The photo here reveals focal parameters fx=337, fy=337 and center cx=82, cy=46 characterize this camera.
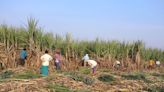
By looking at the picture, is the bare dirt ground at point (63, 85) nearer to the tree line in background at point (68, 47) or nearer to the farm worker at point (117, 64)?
the tree line in background at point (68, 47)

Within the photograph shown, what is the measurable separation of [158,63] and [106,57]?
7773 millimetres

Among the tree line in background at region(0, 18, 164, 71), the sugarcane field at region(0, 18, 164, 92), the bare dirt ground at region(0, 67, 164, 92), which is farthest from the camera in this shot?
the tree line in background at region(0, 18, 164, 71)

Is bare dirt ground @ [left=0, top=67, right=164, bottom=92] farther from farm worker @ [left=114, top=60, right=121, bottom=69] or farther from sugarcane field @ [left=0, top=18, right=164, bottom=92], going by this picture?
farm worker @ [left=114, top=60, right=121, bottom=69]

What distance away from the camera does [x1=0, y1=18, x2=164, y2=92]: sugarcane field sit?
11016 millimetres

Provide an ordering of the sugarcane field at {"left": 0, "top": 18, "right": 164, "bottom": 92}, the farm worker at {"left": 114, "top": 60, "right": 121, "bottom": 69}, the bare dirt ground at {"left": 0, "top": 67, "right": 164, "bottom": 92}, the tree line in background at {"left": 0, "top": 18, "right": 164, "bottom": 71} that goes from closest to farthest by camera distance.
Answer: the bare dirt ground at {"left": 0, "top": 67, "right": 164, "bottom": 92} → the sugarcane field at {"left": 0, "top": 18, "right": 164, "bottom": 92} → the tree line in background at {"left": 0, "top": 18, "right": 164, "bottom": 71} → the farm worker at {"left": 114, "top": 60, "right": 121, "bottom": 69}

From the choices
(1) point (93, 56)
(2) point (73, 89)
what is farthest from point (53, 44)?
(2) point (73, 89)

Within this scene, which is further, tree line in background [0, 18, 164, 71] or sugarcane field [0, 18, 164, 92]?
tree line in background [0, 18, 164, 71]

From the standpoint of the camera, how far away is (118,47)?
957 inches

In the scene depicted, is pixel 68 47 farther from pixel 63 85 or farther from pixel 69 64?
pixel 63 85

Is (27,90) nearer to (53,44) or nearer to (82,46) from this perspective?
(53,44)

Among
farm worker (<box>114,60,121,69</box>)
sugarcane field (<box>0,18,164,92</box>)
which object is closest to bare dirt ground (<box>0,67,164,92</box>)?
sugarcane field (<box>0,18,164,92</box>)

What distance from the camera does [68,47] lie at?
19750mm

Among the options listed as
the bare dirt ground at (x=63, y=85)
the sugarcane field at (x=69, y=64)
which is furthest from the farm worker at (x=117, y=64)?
the bare dirt ground at (x=63, y=85)

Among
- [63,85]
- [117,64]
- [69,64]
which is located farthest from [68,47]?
[63,85]
